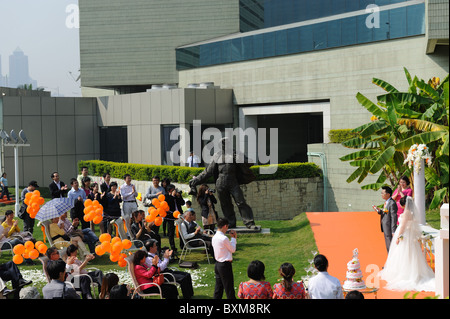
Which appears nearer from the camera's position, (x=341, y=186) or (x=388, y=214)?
(x=388, y=214)

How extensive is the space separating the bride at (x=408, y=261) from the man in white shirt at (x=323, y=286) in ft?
10.8

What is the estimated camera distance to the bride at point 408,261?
10.4 metres

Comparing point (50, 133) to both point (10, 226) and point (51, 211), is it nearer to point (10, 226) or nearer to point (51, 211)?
point (10, 226)

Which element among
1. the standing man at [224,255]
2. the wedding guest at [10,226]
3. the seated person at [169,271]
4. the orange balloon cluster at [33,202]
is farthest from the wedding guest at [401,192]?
the wedding guest at [10,226]

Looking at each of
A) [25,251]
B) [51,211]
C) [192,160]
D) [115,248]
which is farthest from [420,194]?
[192,160]

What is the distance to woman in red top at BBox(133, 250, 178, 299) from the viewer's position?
952cm

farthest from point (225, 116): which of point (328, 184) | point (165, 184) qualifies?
point (165, 184)

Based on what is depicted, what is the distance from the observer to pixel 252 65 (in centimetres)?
3066

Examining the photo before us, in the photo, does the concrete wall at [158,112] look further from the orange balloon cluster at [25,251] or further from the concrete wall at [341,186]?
the orange balloon cluster at [25,251]

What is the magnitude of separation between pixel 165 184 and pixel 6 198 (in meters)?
11.8

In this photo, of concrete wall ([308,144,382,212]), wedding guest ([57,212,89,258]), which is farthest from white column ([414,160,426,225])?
concrete wall ([308,144,382,212])

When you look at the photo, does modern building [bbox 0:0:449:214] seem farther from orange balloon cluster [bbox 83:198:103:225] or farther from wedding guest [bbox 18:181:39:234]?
orange balloon cluster [bbox 83:198:103:225]

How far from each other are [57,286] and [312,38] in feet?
71.2

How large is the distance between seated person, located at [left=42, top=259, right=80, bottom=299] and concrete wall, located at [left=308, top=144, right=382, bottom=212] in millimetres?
16515
